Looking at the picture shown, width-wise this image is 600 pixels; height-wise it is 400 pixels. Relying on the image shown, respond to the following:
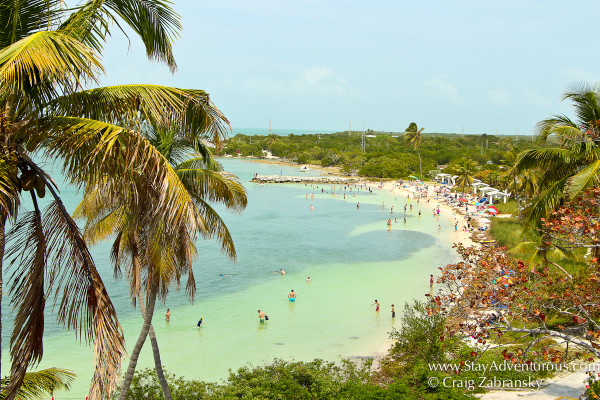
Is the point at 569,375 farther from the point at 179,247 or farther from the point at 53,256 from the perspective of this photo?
the point at 53,256

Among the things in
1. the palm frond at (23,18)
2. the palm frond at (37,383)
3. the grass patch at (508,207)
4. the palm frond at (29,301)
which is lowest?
the grass patch at (508,207)

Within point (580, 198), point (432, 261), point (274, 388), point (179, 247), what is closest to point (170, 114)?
point (179, 247)

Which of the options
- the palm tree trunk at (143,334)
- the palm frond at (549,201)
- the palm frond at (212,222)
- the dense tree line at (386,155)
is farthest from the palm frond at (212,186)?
the dense tree line at (386,155)

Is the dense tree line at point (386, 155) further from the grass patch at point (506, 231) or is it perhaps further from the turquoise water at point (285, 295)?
the turquoise water at point (285, 295)

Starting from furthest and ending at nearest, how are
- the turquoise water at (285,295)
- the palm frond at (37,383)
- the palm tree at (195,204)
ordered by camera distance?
the turquoise water at (285,295)
the palm tree at (195,204)
the palm frond at (37,383)

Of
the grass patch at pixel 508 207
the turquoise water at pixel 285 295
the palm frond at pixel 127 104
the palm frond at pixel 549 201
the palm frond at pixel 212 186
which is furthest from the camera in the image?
the grass patch at pixel 508 207

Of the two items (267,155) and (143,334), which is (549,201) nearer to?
(143,334)

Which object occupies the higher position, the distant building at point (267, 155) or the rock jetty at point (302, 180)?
the distant building at point (267, 155)
